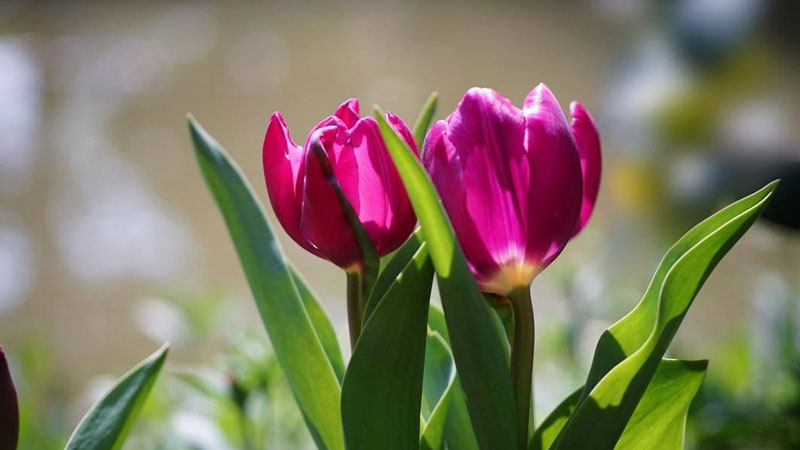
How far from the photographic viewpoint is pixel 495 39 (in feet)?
6.51

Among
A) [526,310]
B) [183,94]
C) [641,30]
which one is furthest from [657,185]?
[183,94]

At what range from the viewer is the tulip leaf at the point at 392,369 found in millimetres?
214

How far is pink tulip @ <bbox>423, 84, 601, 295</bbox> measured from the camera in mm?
226

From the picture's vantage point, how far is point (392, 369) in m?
0.22

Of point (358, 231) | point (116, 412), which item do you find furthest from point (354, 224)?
point (116, 412)

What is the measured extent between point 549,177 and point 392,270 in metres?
0.06

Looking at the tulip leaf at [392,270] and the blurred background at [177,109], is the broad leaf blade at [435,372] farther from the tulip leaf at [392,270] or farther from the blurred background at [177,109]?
the blurred background at [177,109]

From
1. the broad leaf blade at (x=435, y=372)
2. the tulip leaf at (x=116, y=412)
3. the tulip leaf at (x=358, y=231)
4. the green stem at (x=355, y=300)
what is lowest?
the broad leaf blade at (x=435, y=372)

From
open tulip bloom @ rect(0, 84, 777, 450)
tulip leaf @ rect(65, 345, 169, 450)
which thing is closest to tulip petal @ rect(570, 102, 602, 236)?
open tulip bloom @ rect(0, 84, 777, 450)

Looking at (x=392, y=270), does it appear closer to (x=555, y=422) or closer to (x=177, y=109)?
(x=555, y=422)

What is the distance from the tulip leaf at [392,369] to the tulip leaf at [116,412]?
77 millimetres

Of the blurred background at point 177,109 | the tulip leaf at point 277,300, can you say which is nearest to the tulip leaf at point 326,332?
the tulip leaf at point 277,300

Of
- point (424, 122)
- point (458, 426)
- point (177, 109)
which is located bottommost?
point (458, 426)

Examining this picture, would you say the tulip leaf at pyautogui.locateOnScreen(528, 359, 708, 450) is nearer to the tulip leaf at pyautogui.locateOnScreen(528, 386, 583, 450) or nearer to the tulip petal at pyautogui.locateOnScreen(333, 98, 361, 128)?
the tulip leaf at pyautogui.locateOnScreen(528, 386, 583, 450)
